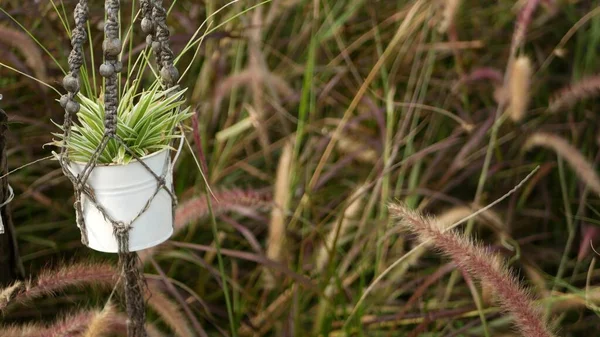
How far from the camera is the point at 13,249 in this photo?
117 cm

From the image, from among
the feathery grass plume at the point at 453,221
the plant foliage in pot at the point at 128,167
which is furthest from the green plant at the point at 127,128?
the feathery grass plume at the point at 453,221

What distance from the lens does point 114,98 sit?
827 mm

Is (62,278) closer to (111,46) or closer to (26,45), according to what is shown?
(111,46)

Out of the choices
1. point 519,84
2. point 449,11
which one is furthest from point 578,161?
point 449,11

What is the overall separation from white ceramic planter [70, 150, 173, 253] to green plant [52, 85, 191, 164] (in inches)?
0.7

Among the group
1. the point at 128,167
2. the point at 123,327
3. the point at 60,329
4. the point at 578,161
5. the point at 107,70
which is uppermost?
the point at 107,70

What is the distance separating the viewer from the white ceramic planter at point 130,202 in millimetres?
875

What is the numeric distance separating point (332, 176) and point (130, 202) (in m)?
1.04

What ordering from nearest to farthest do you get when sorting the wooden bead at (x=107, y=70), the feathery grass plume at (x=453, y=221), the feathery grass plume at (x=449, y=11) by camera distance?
the wooden bead at (x=107, y=70)
the feathery grass plume at (x=453, y=221)
the feathery grass plume at (x=449, y=11)

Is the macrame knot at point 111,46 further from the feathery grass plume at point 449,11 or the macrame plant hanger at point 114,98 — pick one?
the feathery grass plume at point 449,11

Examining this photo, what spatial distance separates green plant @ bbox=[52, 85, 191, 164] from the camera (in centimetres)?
89

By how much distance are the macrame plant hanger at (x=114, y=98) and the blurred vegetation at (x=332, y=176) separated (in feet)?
0.63

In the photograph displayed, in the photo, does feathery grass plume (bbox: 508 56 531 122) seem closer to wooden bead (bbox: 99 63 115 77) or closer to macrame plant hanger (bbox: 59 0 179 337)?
macrame plant hanger (bbox: 59 0 179 337)

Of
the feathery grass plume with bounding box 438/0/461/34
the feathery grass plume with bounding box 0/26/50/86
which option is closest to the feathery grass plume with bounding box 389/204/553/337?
the feathery grass plume with bounding box 0/26/50/86
